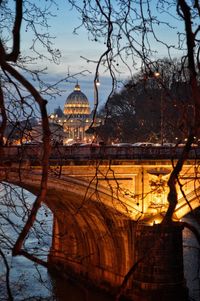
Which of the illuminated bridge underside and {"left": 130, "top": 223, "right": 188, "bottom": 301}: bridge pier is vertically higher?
the illuminated bridge underside

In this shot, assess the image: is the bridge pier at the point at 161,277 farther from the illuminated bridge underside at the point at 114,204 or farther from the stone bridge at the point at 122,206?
the illuminated bridge underside at the point at 114,204

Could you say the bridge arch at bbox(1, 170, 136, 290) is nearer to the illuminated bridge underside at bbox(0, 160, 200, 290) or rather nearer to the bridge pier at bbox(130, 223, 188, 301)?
the illuminated bridge underside at bbox(0, 160, 200, 290)

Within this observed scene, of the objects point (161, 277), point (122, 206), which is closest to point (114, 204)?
point (122, 206)

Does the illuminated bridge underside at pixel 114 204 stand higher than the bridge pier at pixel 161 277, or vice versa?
the illuminated bridge underside at pixel 114 204

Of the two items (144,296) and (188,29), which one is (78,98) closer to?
(144,296)

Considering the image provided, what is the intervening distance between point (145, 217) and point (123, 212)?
588 mm

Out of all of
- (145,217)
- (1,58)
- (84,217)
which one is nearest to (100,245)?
(84,217)

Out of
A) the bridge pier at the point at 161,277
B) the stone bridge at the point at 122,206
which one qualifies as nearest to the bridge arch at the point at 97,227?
the stone bridge at the point at 122,206

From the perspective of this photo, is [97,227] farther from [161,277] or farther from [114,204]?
[161,277]

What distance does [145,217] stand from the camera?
49.3 ft

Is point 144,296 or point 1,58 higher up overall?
point 1,58

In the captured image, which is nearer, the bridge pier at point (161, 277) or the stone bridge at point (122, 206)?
the stone bridge at point (122, 206)

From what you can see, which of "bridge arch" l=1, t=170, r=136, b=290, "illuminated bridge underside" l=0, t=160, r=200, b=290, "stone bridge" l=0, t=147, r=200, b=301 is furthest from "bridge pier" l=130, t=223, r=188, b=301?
"bridge arch" l=1, t=170, r=136, b=290

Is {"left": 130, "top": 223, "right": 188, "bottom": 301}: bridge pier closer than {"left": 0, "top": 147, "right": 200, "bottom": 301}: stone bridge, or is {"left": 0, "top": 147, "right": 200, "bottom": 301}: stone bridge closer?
{"left": 0, "top": 147, "right": 200, "bottom": 301}: stone bridge
